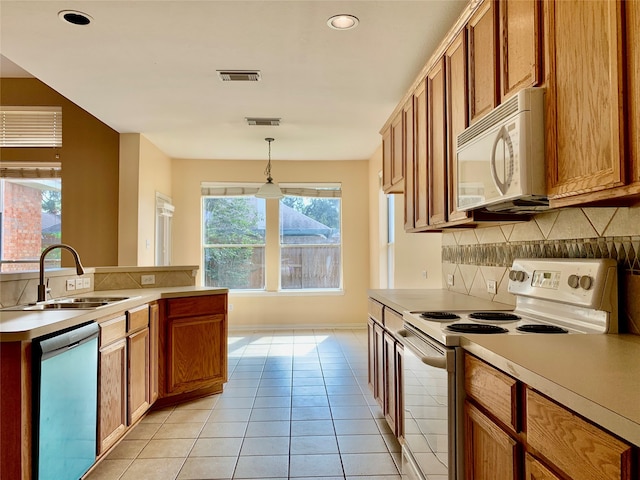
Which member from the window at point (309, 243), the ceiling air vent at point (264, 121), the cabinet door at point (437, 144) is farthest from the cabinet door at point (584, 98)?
the window at point (309, 243)

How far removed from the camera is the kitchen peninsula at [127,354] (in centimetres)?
167

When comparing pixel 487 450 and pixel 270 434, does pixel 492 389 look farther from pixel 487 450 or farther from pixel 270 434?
pixel 270 434

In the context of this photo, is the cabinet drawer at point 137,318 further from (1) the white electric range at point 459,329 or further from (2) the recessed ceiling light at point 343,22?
(2) the recessed ceiling light at point 343,22

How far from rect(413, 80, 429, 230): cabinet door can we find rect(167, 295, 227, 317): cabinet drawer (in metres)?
1.75

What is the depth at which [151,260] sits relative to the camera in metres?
5.23

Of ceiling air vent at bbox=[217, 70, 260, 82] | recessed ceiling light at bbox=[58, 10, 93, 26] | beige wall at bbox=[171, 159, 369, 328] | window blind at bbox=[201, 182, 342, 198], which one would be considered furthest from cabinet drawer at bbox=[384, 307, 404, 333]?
window blind at bbox=[201, 182, 342, 198]

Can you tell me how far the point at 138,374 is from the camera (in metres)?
2.78

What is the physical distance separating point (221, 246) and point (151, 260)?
1.35 m

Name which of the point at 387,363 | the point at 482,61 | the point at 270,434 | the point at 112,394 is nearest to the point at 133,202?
the point at 112,394

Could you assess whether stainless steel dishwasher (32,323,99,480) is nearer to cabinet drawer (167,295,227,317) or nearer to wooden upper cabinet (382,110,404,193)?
cabinet drawer (167,295,227,317)

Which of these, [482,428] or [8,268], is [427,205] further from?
[8,268]

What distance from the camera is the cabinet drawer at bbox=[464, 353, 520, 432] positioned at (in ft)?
3.76

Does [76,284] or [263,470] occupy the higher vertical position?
[76,284]

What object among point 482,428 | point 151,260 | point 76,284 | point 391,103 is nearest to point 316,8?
point 391,103
